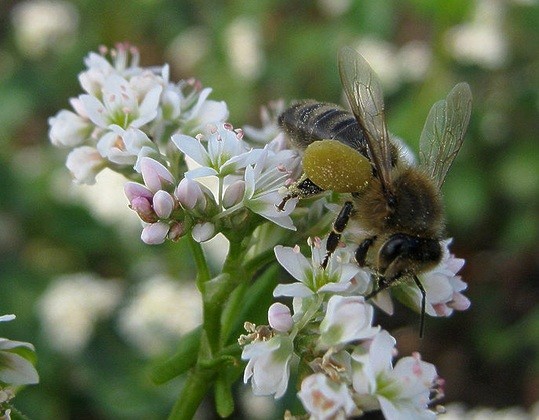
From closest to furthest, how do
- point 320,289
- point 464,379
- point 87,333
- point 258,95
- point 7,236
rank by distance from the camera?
point 320,289 < point 87,333 < point 7,236 < point 464,379 < point 258,95

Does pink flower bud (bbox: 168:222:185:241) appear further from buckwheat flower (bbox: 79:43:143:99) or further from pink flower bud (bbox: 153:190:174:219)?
buckwheat flower (bbox: 79:43:143:99)

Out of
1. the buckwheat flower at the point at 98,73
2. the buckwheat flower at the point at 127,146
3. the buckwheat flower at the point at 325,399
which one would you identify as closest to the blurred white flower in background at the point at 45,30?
the buckwheat flower at the point at 98,73

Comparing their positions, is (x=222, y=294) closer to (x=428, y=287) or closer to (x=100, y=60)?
(x=428, y=287)

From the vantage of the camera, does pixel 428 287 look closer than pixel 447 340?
Yes

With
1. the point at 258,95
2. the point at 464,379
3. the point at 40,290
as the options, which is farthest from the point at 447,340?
the point at 40,290

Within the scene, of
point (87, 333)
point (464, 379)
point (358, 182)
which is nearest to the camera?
point (358, 182)

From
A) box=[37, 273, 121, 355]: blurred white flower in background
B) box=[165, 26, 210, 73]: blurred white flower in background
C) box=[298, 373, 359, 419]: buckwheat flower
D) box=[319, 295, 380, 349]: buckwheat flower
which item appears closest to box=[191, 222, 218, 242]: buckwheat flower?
box=[319, 295, 380, 349]: buckwheat flower

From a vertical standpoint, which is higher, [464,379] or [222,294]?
[222,294]
